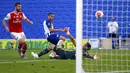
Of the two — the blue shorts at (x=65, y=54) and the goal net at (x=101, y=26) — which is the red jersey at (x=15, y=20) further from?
the goal net at (x=101, y=26)

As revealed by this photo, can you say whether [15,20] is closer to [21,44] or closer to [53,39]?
[21,44]

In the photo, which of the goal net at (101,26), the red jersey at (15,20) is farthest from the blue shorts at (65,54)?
the goal net at (101,26)

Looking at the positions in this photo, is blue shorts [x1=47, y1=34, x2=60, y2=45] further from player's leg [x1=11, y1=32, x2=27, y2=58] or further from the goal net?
the goal net

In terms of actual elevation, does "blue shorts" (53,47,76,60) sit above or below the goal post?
below

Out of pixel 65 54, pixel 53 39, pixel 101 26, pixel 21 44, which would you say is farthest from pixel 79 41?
pixel 21 44

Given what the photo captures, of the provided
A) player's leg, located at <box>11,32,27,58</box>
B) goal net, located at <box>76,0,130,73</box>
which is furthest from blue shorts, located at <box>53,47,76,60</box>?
goal net, located at <box>76,0,130,73</box>

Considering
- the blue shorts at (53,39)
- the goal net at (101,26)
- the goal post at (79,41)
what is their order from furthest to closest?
1. the blue shorts at (53,39)
2. the goal net at (101,26)
3. the goal post at (79,41)

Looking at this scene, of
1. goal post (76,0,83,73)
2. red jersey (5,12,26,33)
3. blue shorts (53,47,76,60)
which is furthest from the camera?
red jersey (5,12,26,33)

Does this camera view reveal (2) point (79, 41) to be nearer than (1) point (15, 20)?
Yes

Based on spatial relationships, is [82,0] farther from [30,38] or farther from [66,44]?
[30,38]

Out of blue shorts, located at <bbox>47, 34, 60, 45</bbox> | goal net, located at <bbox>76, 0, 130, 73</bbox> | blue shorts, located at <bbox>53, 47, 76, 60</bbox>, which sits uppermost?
goal net, located at <bbox>76, 0, 130, 73</bbox>

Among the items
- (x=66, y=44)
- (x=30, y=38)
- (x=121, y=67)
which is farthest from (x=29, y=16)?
(x=121, y=67)

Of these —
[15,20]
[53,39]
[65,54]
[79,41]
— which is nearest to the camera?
[79,41]

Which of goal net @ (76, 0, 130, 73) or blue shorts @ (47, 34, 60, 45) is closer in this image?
goal net @ (76, 0, 130, 73)
